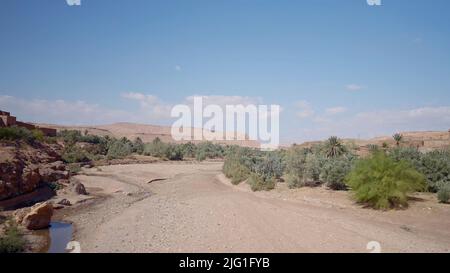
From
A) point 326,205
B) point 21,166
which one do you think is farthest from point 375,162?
point 21,166

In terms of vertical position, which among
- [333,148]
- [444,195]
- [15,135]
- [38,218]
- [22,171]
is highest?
[15,135]

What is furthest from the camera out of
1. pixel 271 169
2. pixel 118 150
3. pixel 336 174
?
pixel 118 150

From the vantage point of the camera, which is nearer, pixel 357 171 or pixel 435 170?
pixel 357 171

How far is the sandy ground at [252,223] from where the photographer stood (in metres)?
12.8

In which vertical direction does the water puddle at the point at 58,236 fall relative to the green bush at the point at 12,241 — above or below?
below

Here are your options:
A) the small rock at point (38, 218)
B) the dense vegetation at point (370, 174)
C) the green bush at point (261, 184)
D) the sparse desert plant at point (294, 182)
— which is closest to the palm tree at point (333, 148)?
the dense vegetation at point (370, 174)

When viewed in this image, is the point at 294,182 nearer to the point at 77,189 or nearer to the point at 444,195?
the point at 444,195

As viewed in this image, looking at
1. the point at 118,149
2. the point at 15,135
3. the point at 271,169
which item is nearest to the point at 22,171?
the point at 15,135

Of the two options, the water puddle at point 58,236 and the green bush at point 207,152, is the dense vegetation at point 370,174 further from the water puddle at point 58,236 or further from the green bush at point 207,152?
the green bush at point 207,152

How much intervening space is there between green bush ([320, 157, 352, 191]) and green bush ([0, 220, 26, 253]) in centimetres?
1923

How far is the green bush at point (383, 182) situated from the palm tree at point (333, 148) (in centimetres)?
1704

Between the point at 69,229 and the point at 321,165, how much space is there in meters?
20.3

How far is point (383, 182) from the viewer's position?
19156 millimetres

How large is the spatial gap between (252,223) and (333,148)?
23715 mm
